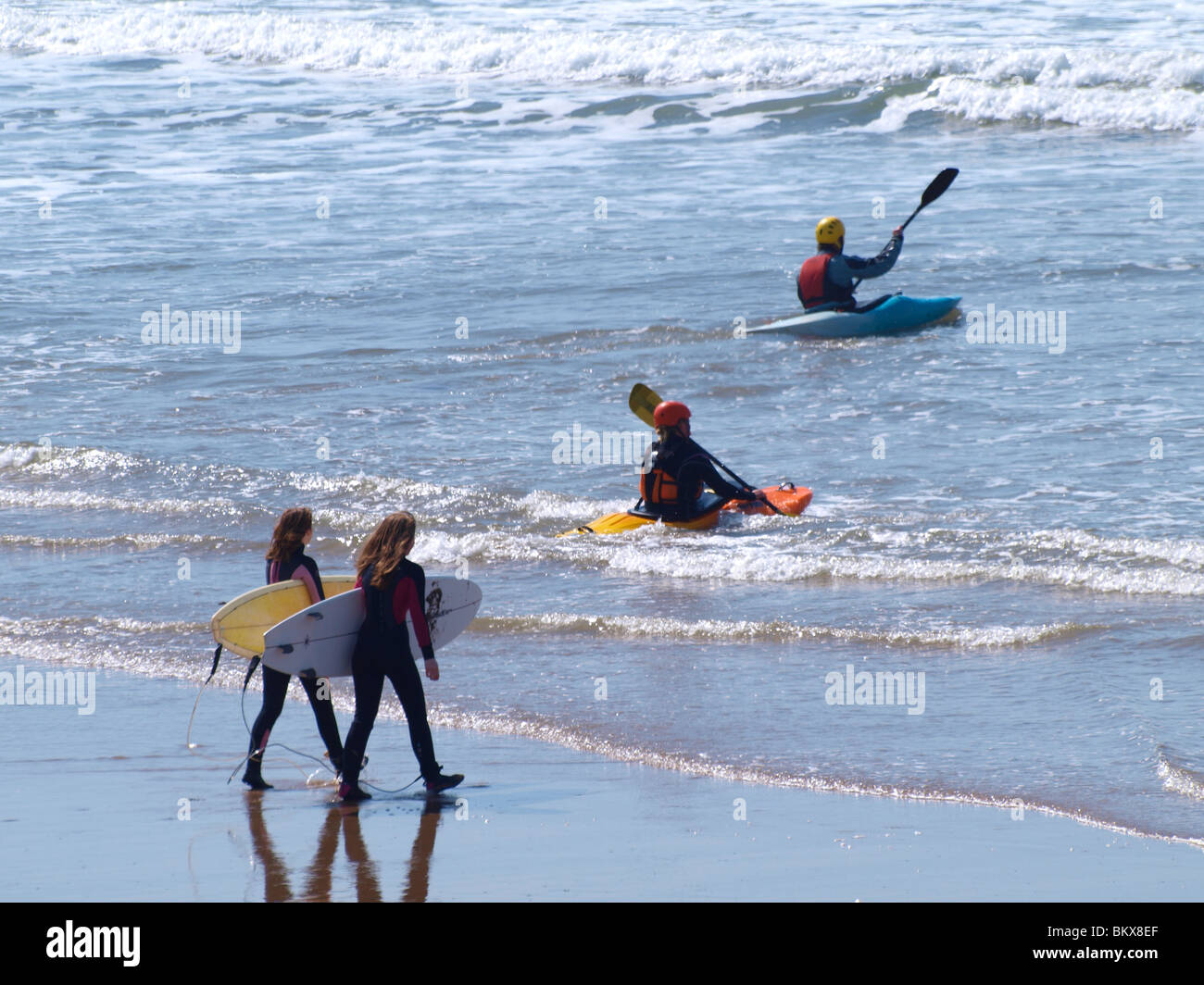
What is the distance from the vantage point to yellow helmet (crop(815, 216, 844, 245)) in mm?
15320

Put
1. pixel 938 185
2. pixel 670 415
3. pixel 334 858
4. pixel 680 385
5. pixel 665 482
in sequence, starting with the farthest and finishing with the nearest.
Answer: pixel 938 185
pixel 680 385
pixel 665 482
pixel 670 415
pixel 334 858

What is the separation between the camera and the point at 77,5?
42.0 meters

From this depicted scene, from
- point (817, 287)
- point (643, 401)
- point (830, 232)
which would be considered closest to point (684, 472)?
point (643, 401)

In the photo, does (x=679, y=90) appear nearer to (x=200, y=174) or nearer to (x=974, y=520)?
(x=200, y=174)

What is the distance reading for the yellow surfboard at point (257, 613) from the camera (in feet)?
19.6

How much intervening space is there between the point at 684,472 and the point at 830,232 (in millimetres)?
6360

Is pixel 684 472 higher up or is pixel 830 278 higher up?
pixel 830 278

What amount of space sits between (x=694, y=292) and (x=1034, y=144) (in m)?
10.6

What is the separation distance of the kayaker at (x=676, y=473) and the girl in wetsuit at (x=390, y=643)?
420 centimetres

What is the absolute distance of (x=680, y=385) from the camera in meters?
14.1

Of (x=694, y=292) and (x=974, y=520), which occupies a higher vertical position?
(x=694, y=292)

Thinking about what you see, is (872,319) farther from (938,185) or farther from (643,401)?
(643,401)

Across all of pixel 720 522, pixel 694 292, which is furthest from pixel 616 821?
pixel 694 292

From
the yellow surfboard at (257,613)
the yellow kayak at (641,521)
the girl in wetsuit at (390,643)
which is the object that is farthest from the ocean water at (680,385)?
the girl in wetsuit at (390,643)
